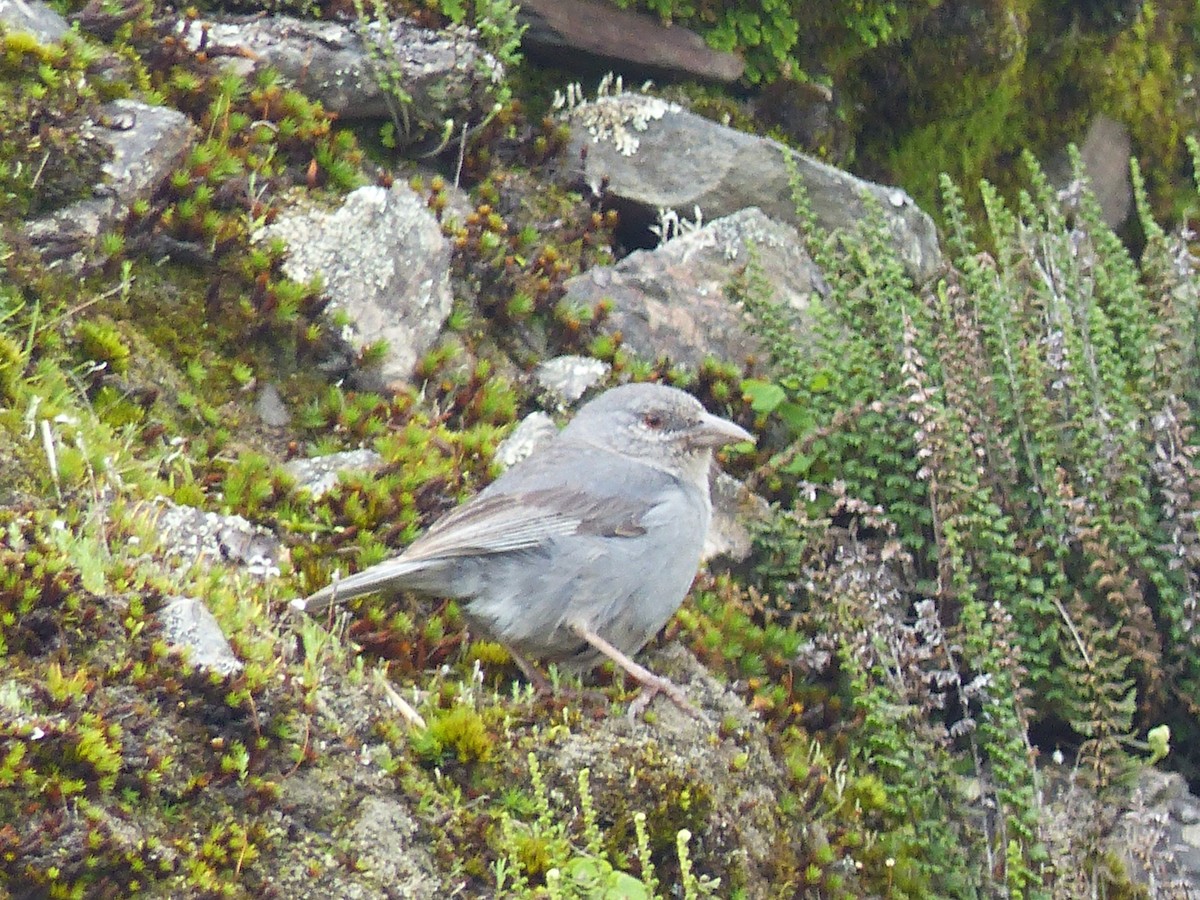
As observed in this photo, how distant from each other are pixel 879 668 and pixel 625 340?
8.54ft

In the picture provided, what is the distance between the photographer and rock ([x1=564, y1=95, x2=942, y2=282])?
358 inches

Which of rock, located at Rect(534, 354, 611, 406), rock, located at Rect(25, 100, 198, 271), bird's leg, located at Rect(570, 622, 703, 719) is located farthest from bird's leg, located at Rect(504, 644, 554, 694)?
rock, located at Rect(25, 100, 198, 271)

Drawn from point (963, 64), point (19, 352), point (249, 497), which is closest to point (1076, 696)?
point (249, 497)

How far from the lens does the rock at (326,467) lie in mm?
6426

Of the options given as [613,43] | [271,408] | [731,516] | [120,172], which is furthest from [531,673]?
[613,43]

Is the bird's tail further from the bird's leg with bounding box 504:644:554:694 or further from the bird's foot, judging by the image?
the bird's foot

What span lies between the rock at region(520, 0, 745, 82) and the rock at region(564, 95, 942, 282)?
265mm

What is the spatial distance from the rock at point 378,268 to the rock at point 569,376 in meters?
0.61

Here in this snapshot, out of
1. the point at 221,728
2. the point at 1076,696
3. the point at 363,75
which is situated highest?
the point at 363,75

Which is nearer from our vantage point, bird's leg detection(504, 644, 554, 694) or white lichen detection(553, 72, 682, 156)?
bird's leg detection(504, 644, 554, 694)

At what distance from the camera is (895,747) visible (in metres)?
6.10

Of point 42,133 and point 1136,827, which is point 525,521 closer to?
point 1136,827

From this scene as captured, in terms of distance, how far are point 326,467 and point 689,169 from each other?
3.65 meters

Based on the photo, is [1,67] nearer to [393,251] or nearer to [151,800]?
[393,251]
